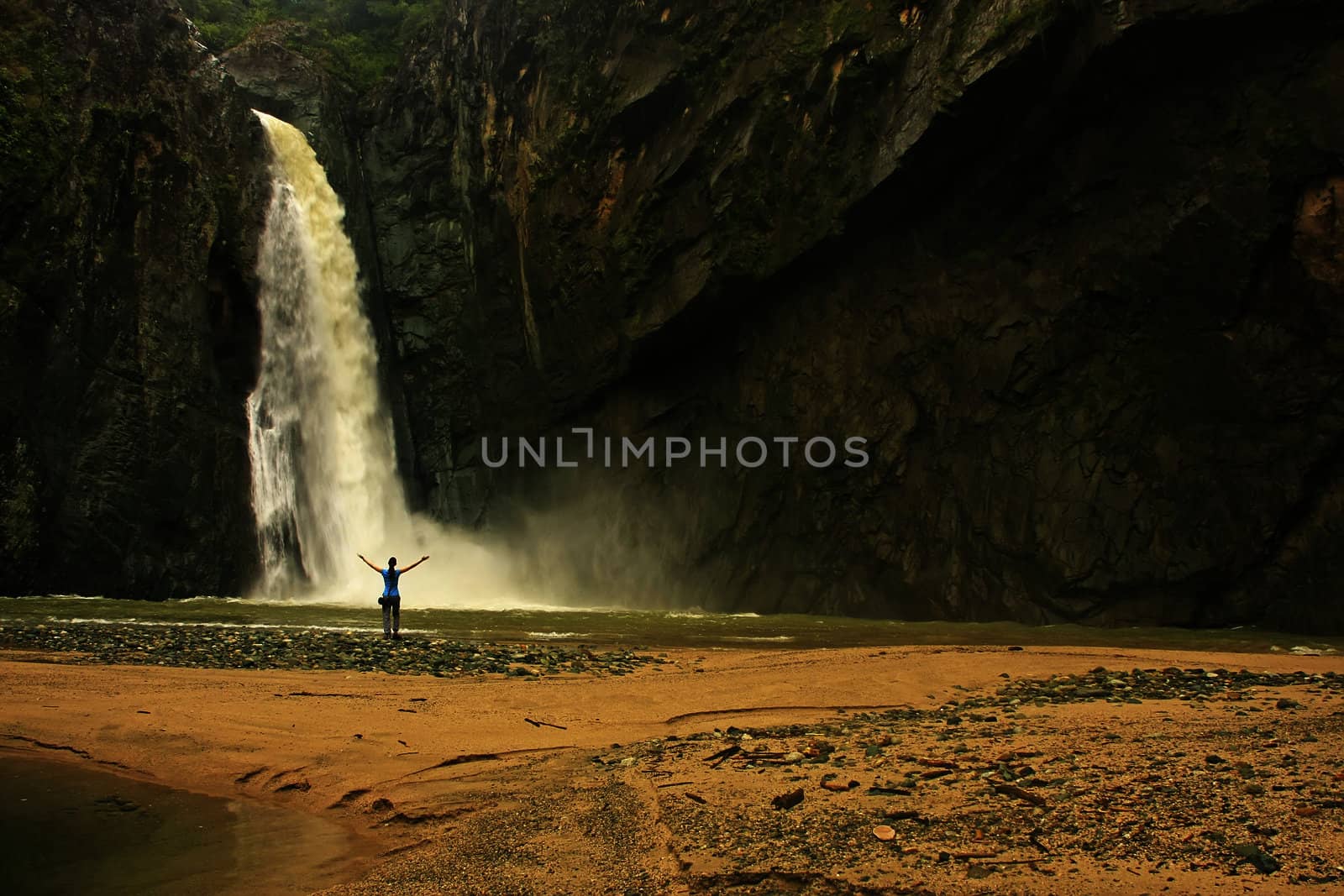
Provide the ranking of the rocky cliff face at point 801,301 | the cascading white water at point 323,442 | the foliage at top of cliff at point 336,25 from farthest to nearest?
the foliage at top of cliff at point 336,25
the cascading white water at point 323,442
the rocky cliff face at point 801,301

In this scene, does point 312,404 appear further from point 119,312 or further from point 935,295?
point 935,295

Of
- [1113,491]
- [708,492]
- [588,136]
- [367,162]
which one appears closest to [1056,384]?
[1113,491]

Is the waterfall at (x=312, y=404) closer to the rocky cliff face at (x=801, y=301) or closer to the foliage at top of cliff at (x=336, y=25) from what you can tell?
the rocky cliff face at (x=801, y=301)

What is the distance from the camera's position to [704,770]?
6.17 m

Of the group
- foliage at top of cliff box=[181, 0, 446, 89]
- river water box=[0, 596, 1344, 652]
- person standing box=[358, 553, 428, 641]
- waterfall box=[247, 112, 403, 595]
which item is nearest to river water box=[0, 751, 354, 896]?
person standing box=[358, 553, 428, 641]

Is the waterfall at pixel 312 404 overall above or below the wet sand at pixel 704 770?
above

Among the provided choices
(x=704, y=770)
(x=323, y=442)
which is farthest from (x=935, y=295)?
(x=323, y=442)

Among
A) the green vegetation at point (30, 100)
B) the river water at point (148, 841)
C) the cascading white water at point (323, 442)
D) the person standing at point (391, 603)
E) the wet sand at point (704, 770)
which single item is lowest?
the river water at point (148, 841)

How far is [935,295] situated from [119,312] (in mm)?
20107

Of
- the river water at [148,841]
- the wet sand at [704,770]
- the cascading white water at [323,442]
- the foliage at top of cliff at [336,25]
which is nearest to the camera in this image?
the wet sand at [704,770]

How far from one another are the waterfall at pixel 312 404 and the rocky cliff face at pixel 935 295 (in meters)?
4.11

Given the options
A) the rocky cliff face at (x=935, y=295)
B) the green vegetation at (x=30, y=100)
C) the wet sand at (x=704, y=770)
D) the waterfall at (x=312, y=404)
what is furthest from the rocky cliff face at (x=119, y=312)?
the wet sand at (x=704, y=770)

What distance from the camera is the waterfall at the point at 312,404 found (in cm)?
2758

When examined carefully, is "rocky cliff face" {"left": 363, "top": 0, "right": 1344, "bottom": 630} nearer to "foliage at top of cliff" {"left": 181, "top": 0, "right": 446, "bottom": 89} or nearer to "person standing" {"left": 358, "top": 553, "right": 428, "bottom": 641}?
"foliage at top of cliff" {"left": 181, "top": 0, "right": 446, "bottom": 89}
